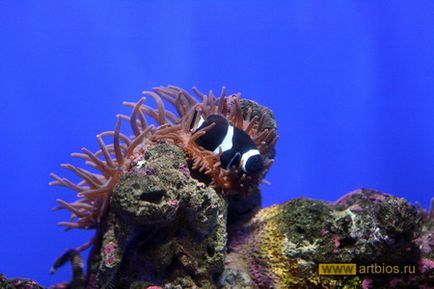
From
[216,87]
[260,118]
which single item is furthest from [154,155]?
[216,87]

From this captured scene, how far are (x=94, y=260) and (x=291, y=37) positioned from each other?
24.0ft

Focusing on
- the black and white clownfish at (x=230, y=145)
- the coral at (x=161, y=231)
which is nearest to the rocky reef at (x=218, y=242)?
the coral at (x=161, y=231)

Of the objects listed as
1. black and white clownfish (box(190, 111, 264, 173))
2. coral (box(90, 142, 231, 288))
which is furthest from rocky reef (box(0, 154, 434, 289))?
black and white clownfish (box(190, 111, 264, 173))

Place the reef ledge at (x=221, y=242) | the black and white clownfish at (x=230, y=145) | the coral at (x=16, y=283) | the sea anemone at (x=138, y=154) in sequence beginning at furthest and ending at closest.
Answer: the black and white clownfish at (x=230, y=145), the sea anemone at (x=138, y=154), the reef ledge at (x=221, y=242), the coral at (x=16, y=283)

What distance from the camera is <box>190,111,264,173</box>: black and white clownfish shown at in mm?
2473

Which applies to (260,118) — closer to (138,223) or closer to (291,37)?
(138,223)

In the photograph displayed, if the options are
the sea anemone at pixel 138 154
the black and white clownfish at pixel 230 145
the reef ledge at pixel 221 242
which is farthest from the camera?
the black and white clownfish at pixel 230 145

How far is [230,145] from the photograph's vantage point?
2.54m

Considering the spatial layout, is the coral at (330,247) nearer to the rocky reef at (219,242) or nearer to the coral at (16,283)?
the rocky reef at (219,242)

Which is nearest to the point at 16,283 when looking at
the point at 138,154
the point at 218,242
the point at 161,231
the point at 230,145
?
the point at 161,231

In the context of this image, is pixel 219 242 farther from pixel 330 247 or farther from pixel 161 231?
pixel 330 247

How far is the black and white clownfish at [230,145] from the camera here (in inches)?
97.3

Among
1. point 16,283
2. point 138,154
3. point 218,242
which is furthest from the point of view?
point 138,154

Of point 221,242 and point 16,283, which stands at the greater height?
point 221,242
